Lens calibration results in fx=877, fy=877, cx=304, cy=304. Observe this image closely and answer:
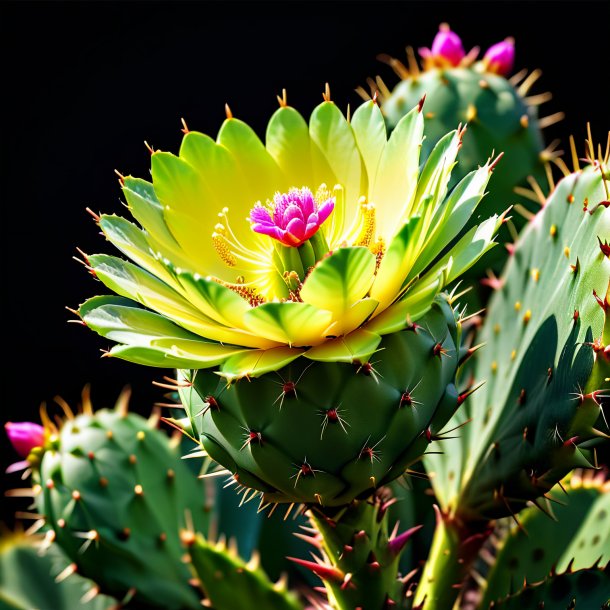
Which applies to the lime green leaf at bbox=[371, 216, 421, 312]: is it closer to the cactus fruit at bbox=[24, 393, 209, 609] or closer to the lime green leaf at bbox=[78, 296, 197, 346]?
the lime green leaf at bbox=[78, 296, 197, 346]

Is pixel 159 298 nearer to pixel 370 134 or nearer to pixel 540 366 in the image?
pixel 370 134

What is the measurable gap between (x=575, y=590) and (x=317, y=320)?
332 mm

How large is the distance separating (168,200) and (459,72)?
40 cm

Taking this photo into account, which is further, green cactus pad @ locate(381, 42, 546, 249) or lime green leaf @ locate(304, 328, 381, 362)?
green cactus pad @ locate(381, 42, 546, 249)

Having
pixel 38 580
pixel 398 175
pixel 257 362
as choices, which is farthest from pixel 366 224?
pixel 38 580

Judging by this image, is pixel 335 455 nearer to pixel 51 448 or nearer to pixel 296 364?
pixel 296 364

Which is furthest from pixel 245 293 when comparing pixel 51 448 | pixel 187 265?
pixel 51 448

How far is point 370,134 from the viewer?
60 centimetres

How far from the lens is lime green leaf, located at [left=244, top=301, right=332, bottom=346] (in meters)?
0.47

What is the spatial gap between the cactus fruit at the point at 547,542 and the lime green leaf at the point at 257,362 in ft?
1.23

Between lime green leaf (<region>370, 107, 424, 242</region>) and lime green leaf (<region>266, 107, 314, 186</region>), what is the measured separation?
0.20 feet

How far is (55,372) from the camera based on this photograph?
1.70 meters

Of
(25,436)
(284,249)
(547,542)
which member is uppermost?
(284,249)

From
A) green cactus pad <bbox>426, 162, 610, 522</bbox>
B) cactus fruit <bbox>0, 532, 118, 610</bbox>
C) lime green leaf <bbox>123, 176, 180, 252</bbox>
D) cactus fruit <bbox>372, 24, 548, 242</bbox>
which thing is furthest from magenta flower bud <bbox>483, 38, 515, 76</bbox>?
cactus fruit <bbox>0, 532, 118, 610</bbox>
